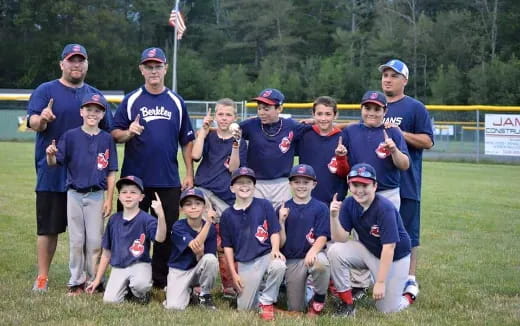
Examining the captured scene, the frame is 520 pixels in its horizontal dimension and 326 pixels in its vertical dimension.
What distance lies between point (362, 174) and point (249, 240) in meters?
1.06

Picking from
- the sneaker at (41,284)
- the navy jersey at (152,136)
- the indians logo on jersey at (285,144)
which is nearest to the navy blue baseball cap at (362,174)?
the indians logo on jersey at (285,144)

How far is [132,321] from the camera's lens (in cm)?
513

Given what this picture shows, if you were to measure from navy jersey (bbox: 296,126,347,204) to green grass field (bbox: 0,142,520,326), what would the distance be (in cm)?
97

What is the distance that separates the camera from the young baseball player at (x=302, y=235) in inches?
227

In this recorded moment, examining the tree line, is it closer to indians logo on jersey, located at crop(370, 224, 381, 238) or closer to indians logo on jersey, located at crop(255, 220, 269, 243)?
indians logo on jersey, located at crop(370, 224, 381, 238)

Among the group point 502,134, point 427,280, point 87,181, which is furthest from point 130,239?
point 502,134

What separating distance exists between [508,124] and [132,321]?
66.4ft

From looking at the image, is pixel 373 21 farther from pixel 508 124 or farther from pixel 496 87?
pixel 508 124

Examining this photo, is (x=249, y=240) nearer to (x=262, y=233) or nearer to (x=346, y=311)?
(x=262, y=233)

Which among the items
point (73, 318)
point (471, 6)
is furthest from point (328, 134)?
point (471, 6)

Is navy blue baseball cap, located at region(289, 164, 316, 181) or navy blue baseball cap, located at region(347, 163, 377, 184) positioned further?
navy blue baseball cap, located at region(289, 164, 316, 181)

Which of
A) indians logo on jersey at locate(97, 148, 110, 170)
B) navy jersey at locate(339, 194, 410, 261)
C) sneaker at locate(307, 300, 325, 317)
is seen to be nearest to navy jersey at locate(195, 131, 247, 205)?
indians logo on jersey at locate(97, 148, 110, 170)

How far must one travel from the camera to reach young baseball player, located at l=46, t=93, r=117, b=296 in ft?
19.8

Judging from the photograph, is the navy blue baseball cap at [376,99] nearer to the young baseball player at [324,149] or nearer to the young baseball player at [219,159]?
the young baseball player at [324,149]
